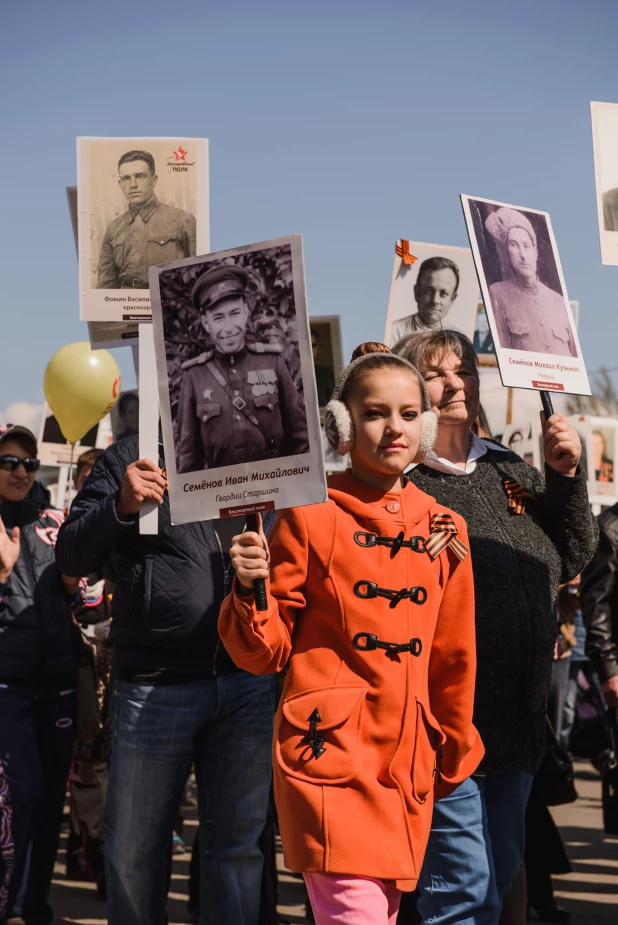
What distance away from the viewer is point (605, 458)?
33.4 feet

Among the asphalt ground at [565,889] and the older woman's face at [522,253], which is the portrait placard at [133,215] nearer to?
the older woman's face at [522,253]

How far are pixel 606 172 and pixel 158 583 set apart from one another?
84.2 inches

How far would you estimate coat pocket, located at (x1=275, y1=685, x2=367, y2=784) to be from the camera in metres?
2.57

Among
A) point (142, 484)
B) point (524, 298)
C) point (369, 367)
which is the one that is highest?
point (524, 298)

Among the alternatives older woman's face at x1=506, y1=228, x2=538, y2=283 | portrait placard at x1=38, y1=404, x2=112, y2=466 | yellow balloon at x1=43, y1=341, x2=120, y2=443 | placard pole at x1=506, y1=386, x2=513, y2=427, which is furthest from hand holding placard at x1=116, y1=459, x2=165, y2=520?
portrait placard at x1=38, y1=404, x2=112, y2=466

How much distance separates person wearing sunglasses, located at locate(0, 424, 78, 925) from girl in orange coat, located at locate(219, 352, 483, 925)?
2322 mm

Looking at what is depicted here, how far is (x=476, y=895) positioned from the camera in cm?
306

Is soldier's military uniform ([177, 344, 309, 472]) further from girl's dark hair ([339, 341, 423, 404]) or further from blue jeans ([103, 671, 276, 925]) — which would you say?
blue jeans ([103, 671, 276, 925])

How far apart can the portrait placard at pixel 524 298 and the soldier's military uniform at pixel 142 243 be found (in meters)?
1.00

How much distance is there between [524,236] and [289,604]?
158 centimetres

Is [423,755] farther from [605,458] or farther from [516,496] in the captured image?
[605,458]

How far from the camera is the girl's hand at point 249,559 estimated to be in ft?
8.22

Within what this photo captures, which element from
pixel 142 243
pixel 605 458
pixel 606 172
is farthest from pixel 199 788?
pixel 605 458

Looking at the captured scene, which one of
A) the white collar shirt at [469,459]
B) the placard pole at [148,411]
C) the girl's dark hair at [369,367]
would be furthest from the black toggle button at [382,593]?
the placard pole at [148,411]
